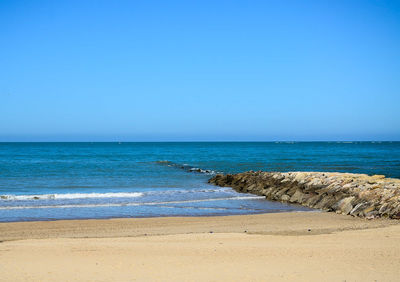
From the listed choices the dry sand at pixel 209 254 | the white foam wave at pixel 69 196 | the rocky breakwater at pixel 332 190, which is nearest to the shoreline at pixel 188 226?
the dry sand at pixel 209 254

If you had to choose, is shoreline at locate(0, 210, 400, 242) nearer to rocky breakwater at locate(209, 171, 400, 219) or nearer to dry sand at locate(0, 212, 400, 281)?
dry sand at locate(0, 212, 400, 281)

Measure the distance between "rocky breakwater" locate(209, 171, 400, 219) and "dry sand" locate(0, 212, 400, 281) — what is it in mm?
1944

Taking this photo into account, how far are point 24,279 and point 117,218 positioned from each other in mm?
9296

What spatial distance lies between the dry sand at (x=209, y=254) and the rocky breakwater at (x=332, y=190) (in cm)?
194

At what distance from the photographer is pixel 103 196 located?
2327 cm

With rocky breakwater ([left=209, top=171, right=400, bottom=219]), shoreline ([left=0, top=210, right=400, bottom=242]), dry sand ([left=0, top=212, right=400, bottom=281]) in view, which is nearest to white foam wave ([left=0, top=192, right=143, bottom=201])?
shoreline ([left=0, top=210, right=400, bottom=242])

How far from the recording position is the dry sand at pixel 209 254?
304 inches

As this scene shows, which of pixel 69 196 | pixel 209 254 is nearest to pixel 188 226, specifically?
pixel 209 254

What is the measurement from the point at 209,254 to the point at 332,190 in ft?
40.9

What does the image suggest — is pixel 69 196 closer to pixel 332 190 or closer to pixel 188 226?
pixel 188 226

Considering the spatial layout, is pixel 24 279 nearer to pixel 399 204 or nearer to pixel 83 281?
pixel 83 281

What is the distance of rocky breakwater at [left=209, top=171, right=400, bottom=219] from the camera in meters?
16.1

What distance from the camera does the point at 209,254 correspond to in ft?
30.7

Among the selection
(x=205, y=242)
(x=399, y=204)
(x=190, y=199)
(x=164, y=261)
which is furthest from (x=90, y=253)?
(x=190, y=199)
